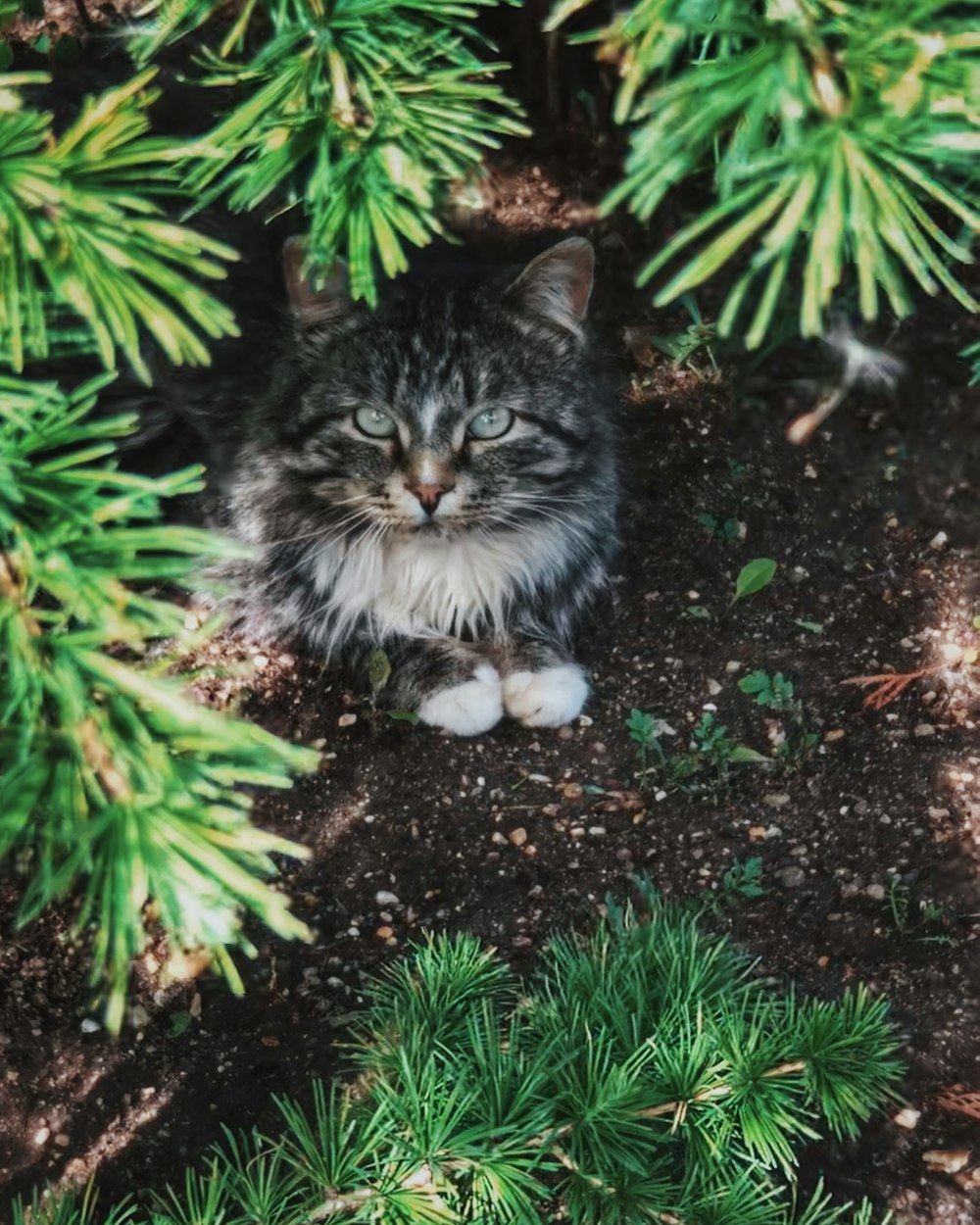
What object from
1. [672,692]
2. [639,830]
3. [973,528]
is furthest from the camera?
[973,528]

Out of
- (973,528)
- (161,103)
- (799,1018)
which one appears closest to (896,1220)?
(799,1018)

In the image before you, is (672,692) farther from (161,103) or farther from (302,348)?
(161,103)

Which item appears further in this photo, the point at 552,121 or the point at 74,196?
the point at 552,121

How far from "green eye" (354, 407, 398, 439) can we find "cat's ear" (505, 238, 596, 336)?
0.28m

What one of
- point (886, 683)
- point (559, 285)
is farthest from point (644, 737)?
point (559, 285)

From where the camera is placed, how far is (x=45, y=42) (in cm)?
240

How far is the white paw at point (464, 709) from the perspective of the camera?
205cm

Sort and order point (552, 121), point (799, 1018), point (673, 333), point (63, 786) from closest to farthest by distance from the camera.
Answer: point (63, 786), point (799, 1018), point (673, 333), point (552, 121)

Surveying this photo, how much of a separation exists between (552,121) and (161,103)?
1095 millimetres

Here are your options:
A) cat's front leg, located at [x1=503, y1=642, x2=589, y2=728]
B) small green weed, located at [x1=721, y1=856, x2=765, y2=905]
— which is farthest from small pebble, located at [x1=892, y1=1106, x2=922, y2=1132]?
cat's front leg, located at [x1=503, y1=642, x2=589, y2=728]

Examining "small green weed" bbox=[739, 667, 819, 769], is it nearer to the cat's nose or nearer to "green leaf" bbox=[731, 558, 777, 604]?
"green leaf" bbox=[731, 558, 777, 604]

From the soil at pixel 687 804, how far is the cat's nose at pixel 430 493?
403mm

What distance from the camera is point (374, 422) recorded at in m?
1.95

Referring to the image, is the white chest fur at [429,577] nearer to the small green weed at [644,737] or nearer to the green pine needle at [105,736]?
the small green weed at [644,737]
